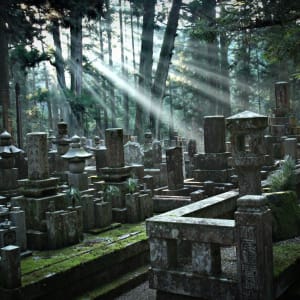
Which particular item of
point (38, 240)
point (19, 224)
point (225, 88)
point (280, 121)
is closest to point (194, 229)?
point (19, 224)

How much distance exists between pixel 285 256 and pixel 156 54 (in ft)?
152

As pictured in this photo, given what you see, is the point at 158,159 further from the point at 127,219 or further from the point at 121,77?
the point at 121,77

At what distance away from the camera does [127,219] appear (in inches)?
376

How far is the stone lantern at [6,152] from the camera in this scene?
11.3 metres

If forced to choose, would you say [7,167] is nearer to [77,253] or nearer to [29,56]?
[77,253]

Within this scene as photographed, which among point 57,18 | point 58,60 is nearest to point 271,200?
point 57,18

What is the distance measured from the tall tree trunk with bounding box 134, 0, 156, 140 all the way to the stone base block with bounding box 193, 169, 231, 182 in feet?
49.2

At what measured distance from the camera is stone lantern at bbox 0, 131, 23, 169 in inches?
446

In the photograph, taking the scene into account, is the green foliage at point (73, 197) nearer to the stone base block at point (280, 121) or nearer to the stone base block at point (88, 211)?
the stone base block at point (88, 211)

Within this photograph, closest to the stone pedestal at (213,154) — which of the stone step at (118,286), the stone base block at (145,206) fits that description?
the stone base block at (145,206)

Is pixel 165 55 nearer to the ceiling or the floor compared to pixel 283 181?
nearer to the ceiling

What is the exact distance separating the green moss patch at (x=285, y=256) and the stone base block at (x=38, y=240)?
4.06m

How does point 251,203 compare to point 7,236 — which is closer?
point 251,203

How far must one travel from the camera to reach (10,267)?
224 inches
